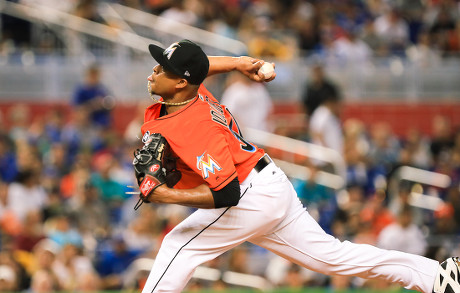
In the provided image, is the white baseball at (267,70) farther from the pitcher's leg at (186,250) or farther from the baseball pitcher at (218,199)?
the pitcher's leg at (186,250)

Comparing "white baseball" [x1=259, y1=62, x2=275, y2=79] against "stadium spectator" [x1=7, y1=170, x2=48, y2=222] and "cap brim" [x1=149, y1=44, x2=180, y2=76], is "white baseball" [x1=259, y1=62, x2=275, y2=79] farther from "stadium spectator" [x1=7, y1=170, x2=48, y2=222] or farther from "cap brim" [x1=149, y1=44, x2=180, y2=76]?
"stadium spectator" [x1=7, y1=170, x2=48, y2=222]

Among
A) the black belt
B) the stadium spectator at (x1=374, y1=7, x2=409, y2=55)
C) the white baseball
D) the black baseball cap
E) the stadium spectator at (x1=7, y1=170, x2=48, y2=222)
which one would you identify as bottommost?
the stadium spectator at (x1=7, y1=170, x2=48, y2=222)

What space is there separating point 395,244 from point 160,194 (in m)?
5.92

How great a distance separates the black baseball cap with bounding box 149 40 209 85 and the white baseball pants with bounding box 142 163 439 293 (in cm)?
74

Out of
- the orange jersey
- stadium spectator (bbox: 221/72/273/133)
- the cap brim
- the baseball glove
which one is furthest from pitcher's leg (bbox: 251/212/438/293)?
→ stadium spectator (bbox: 221/72/273/133)

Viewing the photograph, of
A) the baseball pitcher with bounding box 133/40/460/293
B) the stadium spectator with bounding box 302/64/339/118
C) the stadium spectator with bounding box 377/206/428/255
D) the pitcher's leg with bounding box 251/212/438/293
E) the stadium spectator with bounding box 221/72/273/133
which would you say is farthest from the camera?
the stadium spectator with bounding box 302/64/339/118

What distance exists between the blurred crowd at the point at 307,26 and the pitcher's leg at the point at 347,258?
888cm

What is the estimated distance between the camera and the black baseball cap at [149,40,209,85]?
5070 millimetres

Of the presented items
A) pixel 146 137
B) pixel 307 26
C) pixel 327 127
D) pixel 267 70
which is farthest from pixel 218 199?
pixel 307 26

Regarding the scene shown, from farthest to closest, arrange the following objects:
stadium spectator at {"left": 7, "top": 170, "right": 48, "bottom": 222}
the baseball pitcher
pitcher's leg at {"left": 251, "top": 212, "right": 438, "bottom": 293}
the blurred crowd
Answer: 1. the blurred crowd
2. stadium spectator at {"left": 7, "top": 170, "right": 48, "bottom": 222}
3. pitcher's leg at {"left": 251, "top": 212, "right": 438, "bottom": 293}
4. the baseball pitcher

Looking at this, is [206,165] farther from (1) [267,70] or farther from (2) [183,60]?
(1) [267,70]

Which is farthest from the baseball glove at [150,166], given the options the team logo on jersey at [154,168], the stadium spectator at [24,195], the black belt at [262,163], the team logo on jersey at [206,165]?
the stadium spectator at [24,195]

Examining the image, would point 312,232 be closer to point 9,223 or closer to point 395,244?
point 395,244

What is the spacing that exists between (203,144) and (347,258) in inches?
47.4
